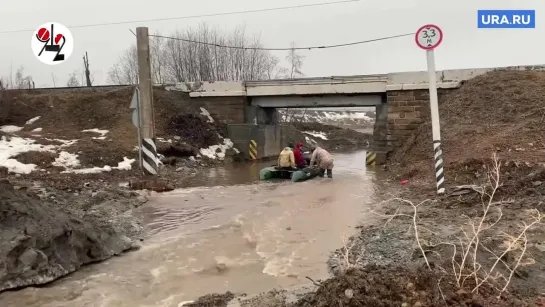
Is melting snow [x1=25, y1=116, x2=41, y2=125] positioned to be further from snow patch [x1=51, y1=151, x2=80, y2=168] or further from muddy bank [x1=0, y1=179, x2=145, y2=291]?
muddy bank [x1=0, y1=179, x2=145, y2=291]

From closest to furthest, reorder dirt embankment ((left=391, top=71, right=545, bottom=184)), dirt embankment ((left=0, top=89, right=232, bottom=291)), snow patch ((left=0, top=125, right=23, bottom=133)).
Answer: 1. dirt embankment ((left=0, top=89, right=232, bottom=291))
2. dirt embankment ((left=391, top=71, right=545, bottom=184))
3. snow patch ((left=0, top=125, right=23, bottom=133))

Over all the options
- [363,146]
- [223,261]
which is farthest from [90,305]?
[363,146]

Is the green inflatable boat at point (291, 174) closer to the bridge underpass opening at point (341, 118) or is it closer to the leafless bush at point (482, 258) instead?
the leafless bush at point (482, 258)

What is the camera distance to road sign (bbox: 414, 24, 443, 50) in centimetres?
988

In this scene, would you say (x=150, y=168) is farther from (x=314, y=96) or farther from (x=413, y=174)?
(x=314, y=96)

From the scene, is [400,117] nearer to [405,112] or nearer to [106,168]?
[405,112]

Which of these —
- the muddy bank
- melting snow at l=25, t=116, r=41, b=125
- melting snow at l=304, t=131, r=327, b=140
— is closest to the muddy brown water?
the muddy bank

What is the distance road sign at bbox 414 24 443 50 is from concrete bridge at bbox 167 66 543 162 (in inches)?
520

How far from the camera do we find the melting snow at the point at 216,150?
79.4 feet

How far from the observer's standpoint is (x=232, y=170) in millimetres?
21703

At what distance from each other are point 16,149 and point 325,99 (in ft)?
53.1

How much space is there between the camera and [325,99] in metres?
26.3

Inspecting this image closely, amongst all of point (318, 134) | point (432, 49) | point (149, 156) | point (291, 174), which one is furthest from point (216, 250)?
point (318, 134)

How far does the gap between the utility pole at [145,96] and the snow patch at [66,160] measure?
2999 millimetres
